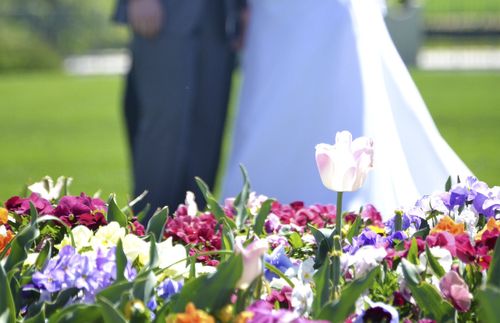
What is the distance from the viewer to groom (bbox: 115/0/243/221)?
6414 mm

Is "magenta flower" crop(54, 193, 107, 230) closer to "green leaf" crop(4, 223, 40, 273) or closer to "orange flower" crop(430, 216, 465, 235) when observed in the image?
"green leaf" crop(4, 223, 40, 273)

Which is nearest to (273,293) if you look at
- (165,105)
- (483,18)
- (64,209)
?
(64,209)

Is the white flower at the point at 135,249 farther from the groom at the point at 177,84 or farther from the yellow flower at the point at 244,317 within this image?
the groom at the point at 177,84

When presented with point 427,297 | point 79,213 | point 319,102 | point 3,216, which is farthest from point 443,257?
point 319,102

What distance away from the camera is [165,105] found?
21.4ft

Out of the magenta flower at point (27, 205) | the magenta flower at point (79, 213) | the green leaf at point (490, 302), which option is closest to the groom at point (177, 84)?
the magenta flower at point (27, 205)

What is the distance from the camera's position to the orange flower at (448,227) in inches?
106

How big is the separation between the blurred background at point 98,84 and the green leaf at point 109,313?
4.18 ft

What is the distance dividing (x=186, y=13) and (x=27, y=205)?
11.0 feet

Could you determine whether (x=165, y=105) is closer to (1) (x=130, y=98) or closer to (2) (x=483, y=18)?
(1) (x=130, y=98)

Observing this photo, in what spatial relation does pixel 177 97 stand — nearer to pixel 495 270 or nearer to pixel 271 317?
pixel 495 270

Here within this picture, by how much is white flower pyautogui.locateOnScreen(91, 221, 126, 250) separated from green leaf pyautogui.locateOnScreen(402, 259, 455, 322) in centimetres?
67

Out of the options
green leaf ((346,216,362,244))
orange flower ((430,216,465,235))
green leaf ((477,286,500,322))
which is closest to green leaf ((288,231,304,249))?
green leaf ((346,216,362,244))

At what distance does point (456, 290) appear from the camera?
2281 millimetres
